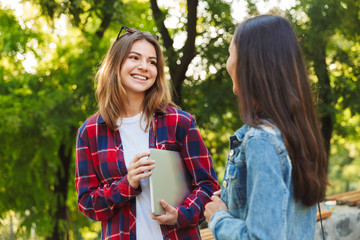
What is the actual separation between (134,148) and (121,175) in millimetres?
142

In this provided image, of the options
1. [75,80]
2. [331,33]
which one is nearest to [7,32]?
[75,80]

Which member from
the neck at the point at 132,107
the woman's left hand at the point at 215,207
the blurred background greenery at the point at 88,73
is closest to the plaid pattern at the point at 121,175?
the neck at the point at 132,107

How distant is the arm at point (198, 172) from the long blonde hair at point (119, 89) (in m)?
0.21

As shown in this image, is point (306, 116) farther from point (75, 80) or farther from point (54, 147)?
point (54, 147)

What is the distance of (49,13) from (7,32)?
2.61 m

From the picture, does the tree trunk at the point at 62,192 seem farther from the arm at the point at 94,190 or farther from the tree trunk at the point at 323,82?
the arm at the point at 94,190

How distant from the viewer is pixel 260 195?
44.5 inches

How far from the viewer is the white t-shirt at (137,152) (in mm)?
1820

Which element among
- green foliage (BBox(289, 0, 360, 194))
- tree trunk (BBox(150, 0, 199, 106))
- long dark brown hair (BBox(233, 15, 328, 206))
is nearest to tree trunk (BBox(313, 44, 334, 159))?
green foliage (BBox(289, 0, 360, 194))

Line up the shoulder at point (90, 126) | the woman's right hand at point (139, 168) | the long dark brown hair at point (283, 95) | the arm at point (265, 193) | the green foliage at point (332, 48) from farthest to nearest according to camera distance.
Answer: the green foliage at point (332, 48) → the shoulder at point (90, 126) → the woman's right hand at point (139, 168) → the long dark brown hair at point (283, 95) → the arm at point (265, 193)

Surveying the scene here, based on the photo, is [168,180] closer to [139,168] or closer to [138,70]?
[139,168]

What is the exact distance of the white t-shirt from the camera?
1.82m

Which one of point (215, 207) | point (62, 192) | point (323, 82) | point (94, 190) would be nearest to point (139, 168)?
point (94, 190)

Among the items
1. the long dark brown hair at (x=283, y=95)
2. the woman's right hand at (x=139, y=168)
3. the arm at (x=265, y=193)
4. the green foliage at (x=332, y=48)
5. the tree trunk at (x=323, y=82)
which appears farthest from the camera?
the tree trunk at (x=323, y=82)
